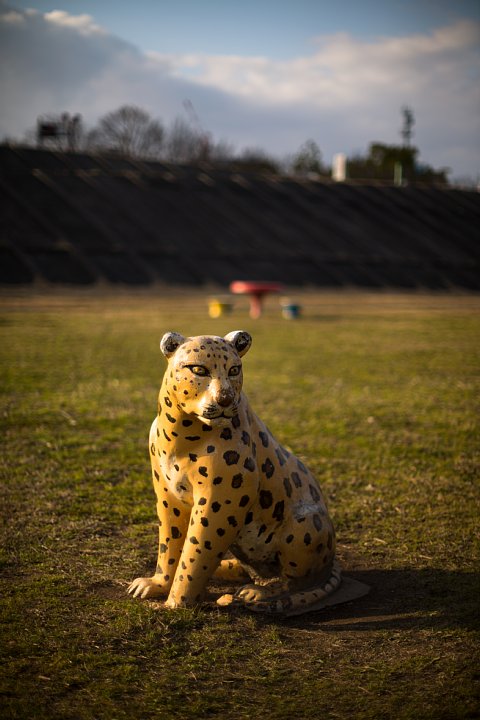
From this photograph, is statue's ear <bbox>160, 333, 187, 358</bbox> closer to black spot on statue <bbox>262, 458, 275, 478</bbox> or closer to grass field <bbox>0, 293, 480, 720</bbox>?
black spot on statue <bbox>262, 458, 275, 478</bbox>

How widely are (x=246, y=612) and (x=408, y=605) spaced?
910mm

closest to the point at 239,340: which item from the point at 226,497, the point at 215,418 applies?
the point at 215,418

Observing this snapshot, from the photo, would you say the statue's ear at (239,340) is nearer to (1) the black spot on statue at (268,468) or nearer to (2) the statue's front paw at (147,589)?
(1) the black spot on statue at (268,468)

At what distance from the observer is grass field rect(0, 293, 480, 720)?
332 centimetres

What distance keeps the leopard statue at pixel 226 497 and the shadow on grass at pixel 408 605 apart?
0.16 meters

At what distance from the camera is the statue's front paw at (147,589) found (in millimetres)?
4223

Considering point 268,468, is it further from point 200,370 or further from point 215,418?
point 200,370

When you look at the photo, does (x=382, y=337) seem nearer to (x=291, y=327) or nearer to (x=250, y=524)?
(x=291, y=327)

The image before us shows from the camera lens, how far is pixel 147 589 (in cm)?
423

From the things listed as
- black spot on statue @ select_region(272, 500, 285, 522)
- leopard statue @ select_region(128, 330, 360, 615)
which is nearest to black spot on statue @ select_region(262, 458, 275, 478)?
leopard statue @ select_region(128, 330, 360, 615)

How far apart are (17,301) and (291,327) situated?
11.1 m

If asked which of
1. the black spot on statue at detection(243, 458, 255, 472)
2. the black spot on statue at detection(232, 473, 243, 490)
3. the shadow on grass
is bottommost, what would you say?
the shadow on grass

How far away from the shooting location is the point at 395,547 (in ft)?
16.9

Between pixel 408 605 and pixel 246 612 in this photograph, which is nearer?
pixel 246 612
